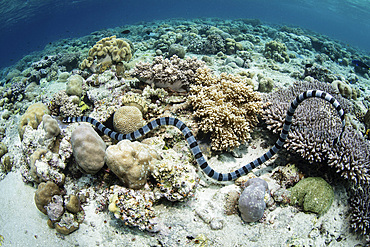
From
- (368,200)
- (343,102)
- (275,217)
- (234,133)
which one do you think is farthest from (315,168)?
(343,102)

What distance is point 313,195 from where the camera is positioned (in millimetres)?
2664

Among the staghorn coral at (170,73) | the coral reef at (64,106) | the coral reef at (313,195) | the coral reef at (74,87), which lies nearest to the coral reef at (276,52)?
the staghorn coral at (170,73)

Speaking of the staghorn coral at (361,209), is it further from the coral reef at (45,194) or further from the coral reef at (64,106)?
the coral reef at (64,106)

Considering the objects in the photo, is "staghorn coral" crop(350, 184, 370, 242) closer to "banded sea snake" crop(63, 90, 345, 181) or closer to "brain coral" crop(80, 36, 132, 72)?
"banded sea snake" crop(63, 90, 345, 181)

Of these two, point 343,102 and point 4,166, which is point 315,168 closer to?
point 343,102

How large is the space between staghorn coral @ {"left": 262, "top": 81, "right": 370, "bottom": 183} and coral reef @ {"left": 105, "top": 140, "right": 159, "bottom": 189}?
2465mm

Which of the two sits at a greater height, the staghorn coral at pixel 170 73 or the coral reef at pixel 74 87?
the staghorn coral at pixel 170 73

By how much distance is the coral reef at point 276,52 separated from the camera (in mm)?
8938

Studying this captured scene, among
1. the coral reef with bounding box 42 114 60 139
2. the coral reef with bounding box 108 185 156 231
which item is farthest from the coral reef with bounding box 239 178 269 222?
the coral reef with bounding box 42 114 60 139

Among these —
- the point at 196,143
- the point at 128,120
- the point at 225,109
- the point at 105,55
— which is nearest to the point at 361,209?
the point at 225,109

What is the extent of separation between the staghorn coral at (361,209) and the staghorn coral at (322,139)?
19 cm

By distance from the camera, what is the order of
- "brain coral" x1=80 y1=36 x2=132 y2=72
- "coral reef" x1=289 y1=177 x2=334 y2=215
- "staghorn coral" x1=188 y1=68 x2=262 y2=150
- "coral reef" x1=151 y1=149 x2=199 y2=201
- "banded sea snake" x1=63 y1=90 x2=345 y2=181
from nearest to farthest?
"coral reef" x1=151 y1=149 x2=199 y2=201, "coral reef" x1=289 y1=177 x2=334 y2=215, "banded sea snake" x1=63 y1=90 x2=345 y2=181, "staghorn coral" x1=188 y1=68 x2=262 y2=150, "brain coral" x1=80 y1=36 x2=132 y2=72

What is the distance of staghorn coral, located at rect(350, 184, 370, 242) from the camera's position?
255 centimetres

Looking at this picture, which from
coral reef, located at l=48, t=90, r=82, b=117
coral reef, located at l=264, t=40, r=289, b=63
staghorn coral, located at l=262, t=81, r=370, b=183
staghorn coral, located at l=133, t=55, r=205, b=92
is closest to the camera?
staghorn coral, located at l=262, t=81, r=370, b=183
